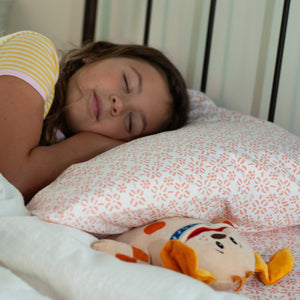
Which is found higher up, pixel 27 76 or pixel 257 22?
pixel 257 22

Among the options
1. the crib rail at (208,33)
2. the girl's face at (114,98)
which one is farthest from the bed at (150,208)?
the crib rail at (208,33)

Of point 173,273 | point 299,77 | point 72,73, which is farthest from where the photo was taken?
point 299,77

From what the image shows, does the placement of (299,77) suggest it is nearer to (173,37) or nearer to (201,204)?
(173,37)

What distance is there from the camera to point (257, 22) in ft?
5.28

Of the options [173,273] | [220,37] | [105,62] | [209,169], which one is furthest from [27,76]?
[220,37]

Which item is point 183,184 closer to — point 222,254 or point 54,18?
point 222,254

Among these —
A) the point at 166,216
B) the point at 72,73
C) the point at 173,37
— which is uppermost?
the point at 173,37

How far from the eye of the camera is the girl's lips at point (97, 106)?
1.30 metres

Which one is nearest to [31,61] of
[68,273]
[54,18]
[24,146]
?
[24,146]

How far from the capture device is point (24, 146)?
1.00 meters

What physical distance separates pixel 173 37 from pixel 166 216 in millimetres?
1139

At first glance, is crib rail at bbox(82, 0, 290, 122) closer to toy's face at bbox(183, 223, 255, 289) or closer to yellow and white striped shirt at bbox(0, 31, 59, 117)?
yellow and white striped shirt at bbox(0, 31, 59, 117)

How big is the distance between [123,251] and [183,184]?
0.20m

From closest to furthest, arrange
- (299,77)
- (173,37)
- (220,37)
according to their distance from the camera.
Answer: (299,77) < (220,37) < (173,37)
